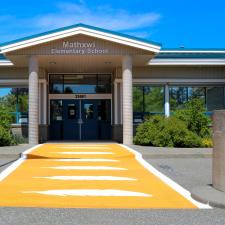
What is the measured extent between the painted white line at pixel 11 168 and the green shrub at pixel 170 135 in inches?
250

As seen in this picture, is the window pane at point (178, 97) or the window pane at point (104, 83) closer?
the window pane at point (178, 97)

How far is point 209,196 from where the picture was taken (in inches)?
314

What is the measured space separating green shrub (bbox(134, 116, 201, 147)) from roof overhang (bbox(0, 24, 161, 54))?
3.55m

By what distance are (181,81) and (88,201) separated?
17.3 m

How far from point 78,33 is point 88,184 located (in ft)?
36.5

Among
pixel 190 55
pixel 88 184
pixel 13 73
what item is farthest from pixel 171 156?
pixel 13 73

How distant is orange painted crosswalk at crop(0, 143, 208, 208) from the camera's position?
802 cm

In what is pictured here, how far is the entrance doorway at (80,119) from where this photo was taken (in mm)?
25297

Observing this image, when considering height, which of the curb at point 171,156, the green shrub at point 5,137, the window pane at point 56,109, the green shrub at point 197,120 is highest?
the window pane at point 56,109

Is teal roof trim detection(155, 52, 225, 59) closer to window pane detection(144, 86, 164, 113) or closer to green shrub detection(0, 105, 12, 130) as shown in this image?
window pane detection(144, 86, 164, 113)

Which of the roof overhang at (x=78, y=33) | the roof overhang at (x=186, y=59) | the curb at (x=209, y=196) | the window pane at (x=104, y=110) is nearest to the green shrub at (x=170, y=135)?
the roof overhang at (x=78, y=33)

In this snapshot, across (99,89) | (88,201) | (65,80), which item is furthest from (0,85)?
(88,201)

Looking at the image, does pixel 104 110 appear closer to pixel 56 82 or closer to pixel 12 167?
pixel 56 82

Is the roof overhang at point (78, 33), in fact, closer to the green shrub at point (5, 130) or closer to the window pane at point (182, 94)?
the green shrub at point (5, 130)
